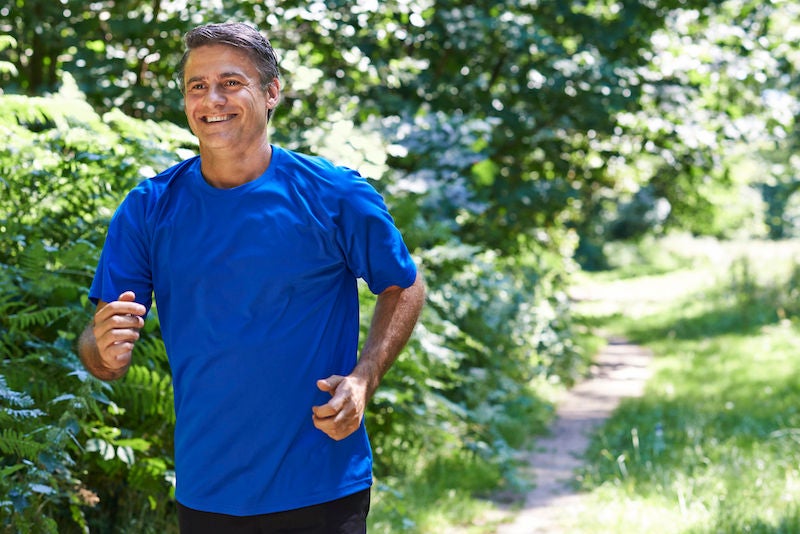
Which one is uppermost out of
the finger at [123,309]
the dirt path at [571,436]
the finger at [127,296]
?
the finger at [127,296]

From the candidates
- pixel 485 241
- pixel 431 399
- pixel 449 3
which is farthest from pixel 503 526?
A: pixel 449 3

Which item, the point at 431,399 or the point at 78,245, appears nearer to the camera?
the point at 78,245

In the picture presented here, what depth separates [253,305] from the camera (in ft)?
7.54

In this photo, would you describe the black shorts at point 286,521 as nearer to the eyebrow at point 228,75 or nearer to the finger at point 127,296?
the finger at point 127,296

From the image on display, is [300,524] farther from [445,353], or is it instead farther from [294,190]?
[445,353]

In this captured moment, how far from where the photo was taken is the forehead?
2402mm

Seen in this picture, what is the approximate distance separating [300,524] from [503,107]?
307 inches

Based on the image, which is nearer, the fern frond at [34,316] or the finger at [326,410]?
the finger at [326,410]

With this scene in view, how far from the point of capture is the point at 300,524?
7.61 ft

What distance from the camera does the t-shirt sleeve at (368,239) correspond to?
2.38 m

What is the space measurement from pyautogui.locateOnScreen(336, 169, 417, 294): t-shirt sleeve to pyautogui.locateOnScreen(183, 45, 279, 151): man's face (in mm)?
301

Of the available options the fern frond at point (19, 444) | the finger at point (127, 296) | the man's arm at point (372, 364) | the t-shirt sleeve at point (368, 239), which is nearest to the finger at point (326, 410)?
the man's arm at point (372, 364)

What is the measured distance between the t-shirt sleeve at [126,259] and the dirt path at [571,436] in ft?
12.1

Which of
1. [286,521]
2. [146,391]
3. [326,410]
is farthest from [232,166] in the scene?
[146,391]
